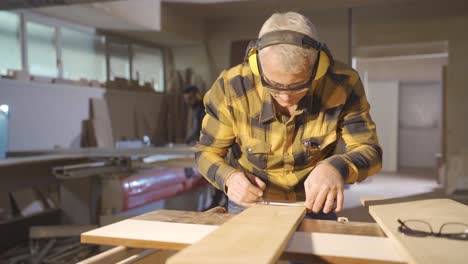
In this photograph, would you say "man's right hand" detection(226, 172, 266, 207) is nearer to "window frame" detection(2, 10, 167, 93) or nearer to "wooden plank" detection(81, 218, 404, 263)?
"wooden plank" detection(81, 218, 404, 263)

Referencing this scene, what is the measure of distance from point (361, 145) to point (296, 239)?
0.52 meters

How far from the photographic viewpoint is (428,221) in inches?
46.2

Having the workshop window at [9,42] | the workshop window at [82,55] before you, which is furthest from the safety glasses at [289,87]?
the workshop window at [82,55]

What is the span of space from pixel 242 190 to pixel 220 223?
0.16m

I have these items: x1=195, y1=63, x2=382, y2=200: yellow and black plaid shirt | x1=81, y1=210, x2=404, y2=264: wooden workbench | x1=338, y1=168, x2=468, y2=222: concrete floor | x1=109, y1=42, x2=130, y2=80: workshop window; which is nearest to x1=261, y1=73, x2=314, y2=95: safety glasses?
x1=195, y1=63, x2=382, y2=200: yellow and black plaid shirt

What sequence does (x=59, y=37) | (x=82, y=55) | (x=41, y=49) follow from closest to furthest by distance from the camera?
(x=41, y=49), (x=59, y=37), (x=82, y=55)

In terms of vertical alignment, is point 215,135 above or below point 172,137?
above

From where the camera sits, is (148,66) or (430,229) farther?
(148,66)

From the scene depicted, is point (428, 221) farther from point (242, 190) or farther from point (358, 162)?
point (242, 190)

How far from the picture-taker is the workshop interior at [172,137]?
1.08 m

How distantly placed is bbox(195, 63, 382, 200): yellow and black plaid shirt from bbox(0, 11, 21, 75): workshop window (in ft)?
11.8

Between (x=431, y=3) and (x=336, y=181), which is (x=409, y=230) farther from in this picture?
(x=431, y=3)

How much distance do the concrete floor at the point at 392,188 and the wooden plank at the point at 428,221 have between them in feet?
12.2

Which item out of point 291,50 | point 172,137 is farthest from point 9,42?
point 291,50
